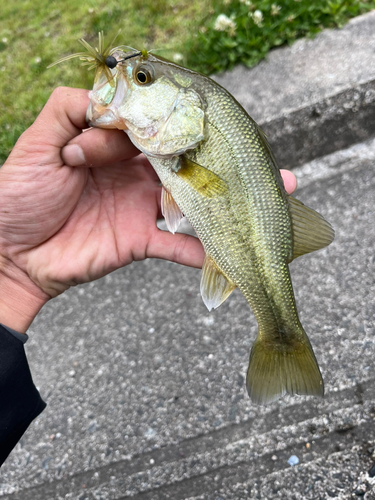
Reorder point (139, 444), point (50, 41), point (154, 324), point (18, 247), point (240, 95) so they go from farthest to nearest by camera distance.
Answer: point (50, 41)
point (240, 95)
point (154, 324)
point (139, 444)
point (18, 247)

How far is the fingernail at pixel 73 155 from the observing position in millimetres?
1963

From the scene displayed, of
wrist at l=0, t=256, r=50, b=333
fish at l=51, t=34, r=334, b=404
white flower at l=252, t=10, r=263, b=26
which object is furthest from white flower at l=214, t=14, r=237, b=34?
wrist at l=0, t=256, r=50, b=333

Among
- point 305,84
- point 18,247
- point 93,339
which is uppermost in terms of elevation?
point 305,84

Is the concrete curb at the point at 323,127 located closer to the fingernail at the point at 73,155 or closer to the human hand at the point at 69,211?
the human hand at the point at 69,211

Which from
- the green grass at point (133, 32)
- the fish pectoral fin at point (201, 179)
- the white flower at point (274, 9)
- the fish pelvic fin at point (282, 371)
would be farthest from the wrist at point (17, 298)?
the white flower at point (274, 9)

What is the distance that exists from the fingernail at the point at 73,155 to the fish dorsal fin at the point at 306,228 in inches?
40.6

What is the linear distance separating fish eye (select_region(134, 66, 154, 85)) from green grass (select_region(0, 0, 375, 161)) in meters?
2.08

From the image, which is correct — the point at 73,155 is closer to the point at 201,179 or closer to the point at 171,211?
the point at 171,211

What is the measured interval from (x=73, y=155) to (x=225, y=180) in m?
0.77

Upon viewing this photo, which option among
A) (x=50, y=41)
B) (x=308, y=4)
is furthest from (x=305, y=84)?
(x=50, y=41)

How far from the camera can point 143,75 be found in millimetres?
1799

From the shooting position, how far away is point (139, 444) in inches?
96.7

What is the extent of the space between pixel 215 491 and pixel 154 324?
1.14 meters

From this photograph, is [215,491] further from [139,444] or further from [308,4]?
[308,4]
